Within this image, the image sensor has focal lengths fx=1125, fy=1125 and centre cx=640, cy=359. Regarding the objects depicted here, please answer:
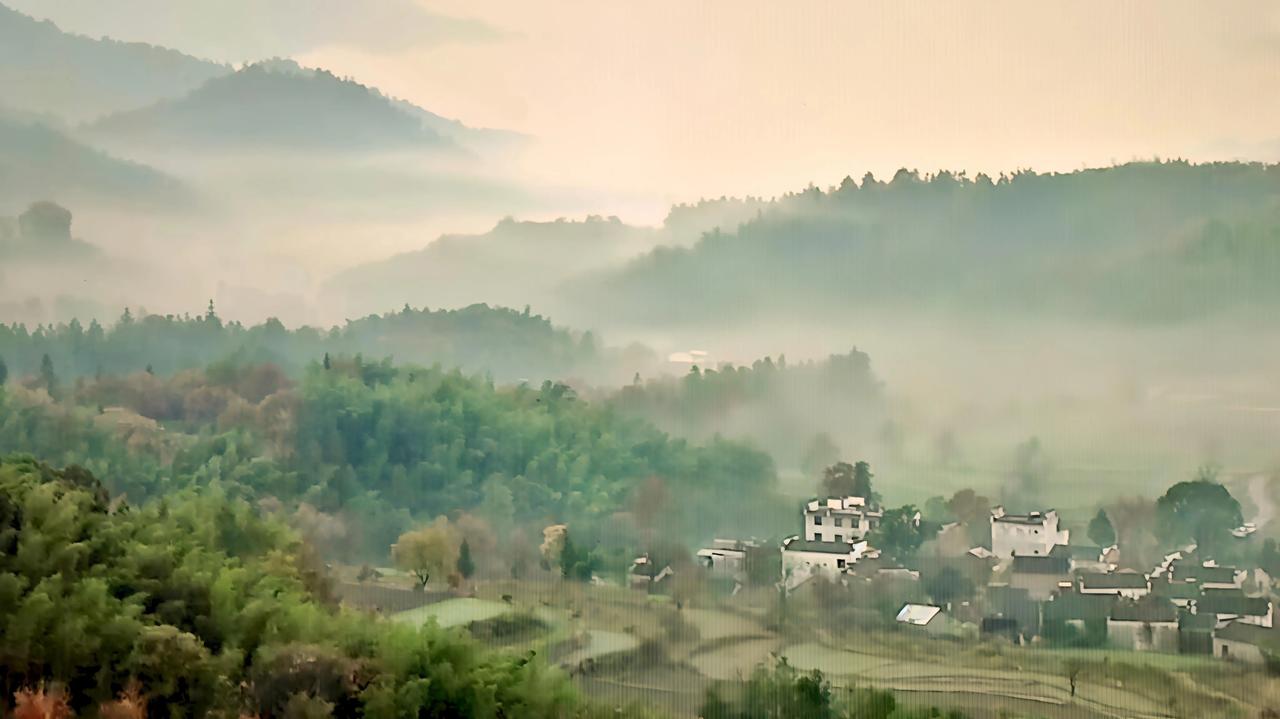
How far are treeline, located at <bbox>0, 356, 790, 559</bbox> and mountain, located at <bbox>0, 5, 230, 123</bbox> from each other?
4.84 ft

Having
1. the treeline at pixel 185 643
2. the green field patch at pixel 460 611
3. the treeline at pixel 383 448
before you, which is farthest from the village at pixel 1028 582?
the treeline at pixel 185 643

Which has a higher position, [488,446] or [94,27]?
[94,27]

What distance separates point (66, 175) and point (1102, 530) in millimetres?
5325

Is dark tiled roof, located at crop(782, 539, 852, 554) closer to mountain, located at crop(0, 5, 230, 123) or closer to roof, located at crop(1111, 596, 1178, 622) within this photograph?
roof, located at crop(1111, 596, 1178, 622)

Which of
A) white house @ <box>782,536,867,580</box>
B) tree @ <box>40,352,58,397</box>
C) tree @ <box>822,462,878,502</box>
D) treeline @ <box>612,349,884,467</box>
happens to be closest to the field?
white house @ <box>782,536,867,580</box>

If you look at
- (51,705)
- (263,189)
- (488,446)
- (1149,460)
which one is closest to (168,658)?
(51,705)

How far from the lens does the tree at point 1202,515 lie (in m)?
4.54

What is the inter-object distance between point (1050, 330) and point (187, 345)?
4174mm

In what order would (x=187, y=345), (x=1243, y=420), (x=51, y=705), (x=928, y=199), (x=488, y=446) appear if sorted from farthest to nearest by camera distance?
(x=187, y=345) → (x=488, y=446) → (x=928, y=199) → (x=1243, y=420) → (x=51, y=705)

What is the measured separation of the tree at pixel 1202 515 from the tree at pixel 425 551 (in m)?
3.05

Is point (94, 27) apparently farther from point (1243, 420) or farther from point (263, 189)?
point (1243, 420)

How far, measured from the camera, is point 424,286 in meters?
5.51

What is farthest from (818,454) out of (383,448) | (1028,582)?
(383,448)

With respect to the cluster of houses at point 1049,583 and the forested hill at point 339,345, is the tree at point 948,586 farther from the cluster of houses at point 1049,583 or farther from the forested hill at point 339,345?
the forested hill at point 339,345
